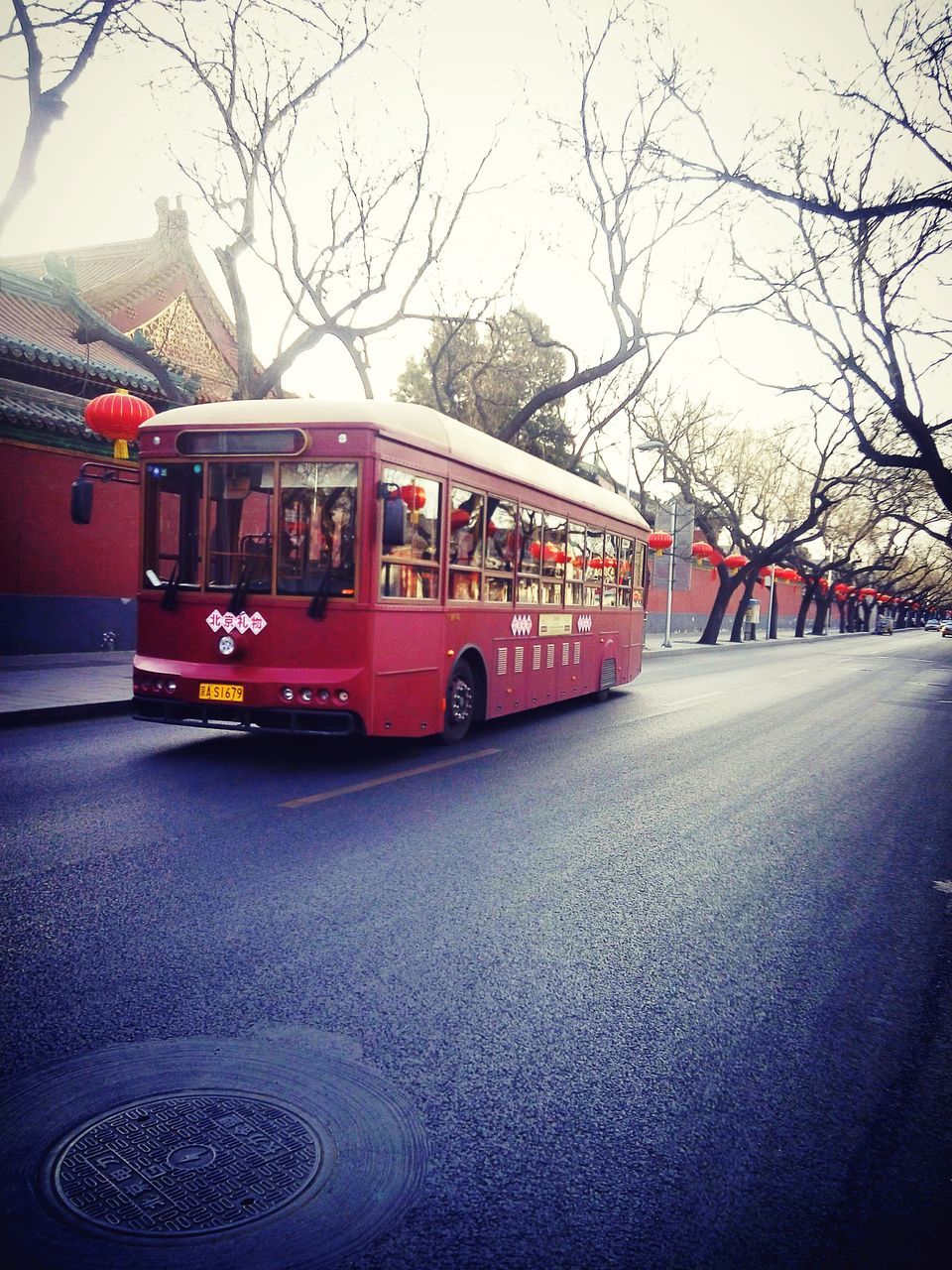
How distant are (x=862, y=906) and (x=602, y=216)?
1818 cm

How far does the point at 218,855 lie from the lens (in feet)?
18.7

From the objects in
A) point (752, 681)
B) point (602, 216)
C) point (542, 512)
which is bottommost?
point (752, 681)

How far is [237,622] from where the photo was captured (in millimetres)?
8586

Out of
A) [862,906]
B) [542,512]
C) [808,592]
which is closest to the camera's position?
[862,906]

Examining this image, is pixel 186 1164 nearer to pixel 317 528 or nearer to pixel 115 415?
pixel 317 528

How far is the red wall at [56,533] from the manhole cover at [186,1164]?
1437 centimetres

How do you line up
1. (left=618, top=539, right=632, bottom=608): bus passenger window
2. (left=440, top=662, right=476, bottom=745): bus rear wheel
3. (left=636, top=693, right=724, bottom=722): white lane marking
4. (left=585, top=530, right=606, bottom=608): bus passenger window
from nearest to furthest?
(left=440, top=662, right=476, bottom=745): bus rear wheel
(left=636, top=693, right=724, bottom=722): white lane marking
(left=585, top=530, right=606, bottom=608): bus passenger window
(left=618, top=539, right=632, bottom=608): bus passenger window

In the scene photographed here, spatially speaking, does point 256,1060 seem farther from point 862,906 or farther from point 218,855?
point 862,906

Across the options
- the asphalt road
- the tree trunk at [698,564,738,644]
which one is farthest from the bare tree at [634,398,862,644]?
the asphalt road

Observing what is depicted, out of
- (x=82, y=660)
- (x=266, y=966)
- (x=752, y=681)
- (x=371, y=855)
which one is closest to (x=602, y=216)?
(x=752, y=681)

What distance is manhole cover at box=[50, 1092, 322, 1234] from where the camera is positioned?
8.11 ft

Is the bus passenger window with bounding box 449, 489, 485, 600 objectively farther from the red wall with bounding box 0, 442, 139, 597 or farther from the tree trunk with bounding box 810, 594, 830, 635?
the tree trunk with bounding box 810, 594, 830, 635

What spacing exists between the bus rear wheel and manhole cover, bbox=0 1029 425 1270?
6.78m

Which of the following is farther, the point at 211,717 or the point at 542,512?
the point at 542,512
